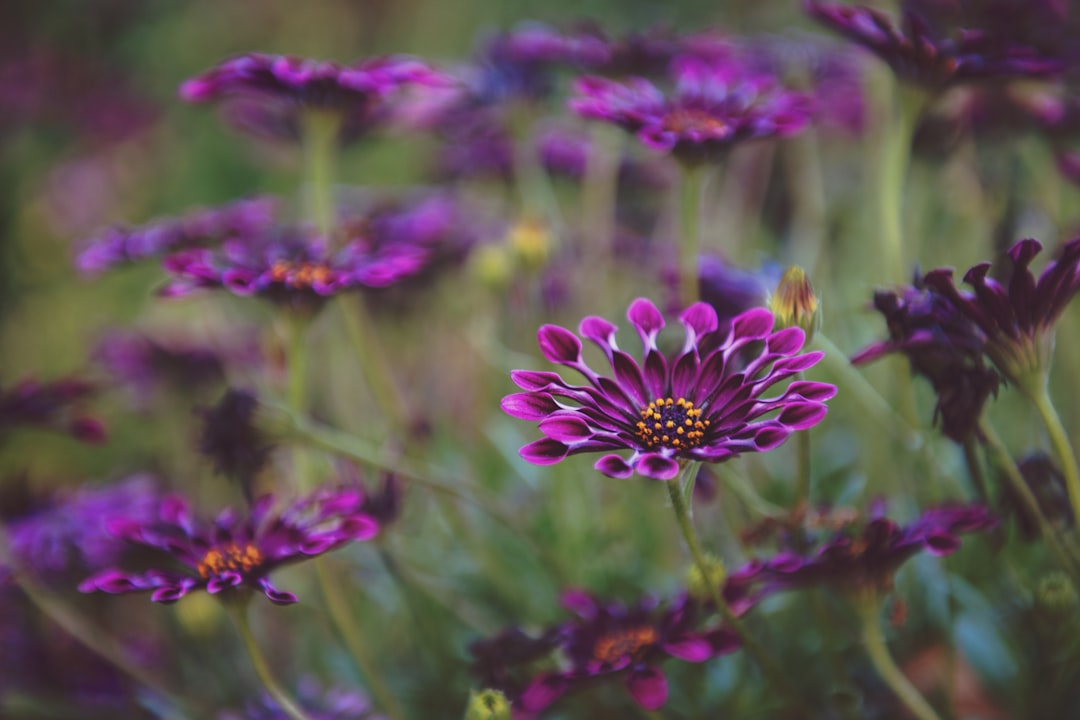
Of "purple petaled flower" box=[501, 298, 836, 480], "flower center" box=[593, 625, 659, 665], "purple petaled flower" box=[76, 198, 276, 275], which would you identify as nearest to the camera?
"purple petaled flower" box=[501, 298, 836, 480]

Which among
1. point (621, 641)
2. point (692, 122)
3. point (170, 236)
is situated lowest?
point (621, 641)

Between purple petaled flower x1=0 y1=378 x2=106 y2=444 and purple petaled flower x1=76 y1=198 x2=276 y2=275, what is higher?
purple petaled flower x1=76 y1=198 x2=276 y2=275

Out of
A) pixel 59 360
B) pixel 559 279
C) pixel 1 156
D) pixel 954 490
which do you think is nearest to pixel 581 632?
pixel 954 490

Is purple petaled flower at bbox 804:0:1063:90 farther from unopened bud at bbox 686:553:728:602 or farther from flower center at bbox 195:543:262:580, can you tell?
flower center at bbox 195:543:262:580

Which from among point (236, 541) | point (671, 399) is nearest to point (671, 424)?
point (671, 399)

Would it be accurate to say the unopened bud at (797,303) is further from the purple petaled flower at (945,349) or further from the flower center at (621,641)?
the flower center at (621,641)

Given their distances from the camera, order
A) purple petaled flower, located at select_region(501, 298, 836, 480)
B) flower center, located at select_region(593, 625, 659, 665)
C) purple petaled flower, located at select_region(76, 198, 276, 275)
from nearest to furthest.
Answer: purple petaled flower, located at select_region(501, 298, 836, 480) < flower center, located at select_region(593, 625, 659, 665) < purple petaled flower, located at select_region(76, 198, 276, 275)

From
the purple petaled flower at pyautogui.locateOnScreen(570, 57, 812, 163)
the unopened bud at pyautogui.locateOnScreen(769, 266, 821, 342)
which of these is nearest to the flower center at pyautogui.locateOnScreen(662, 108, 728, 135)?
the purple petaled flower at pyautogui.locateOnScreen(570, 57, 812, 163)

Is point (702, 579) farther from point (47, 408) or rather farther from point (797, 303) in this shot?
point (47, 408)
